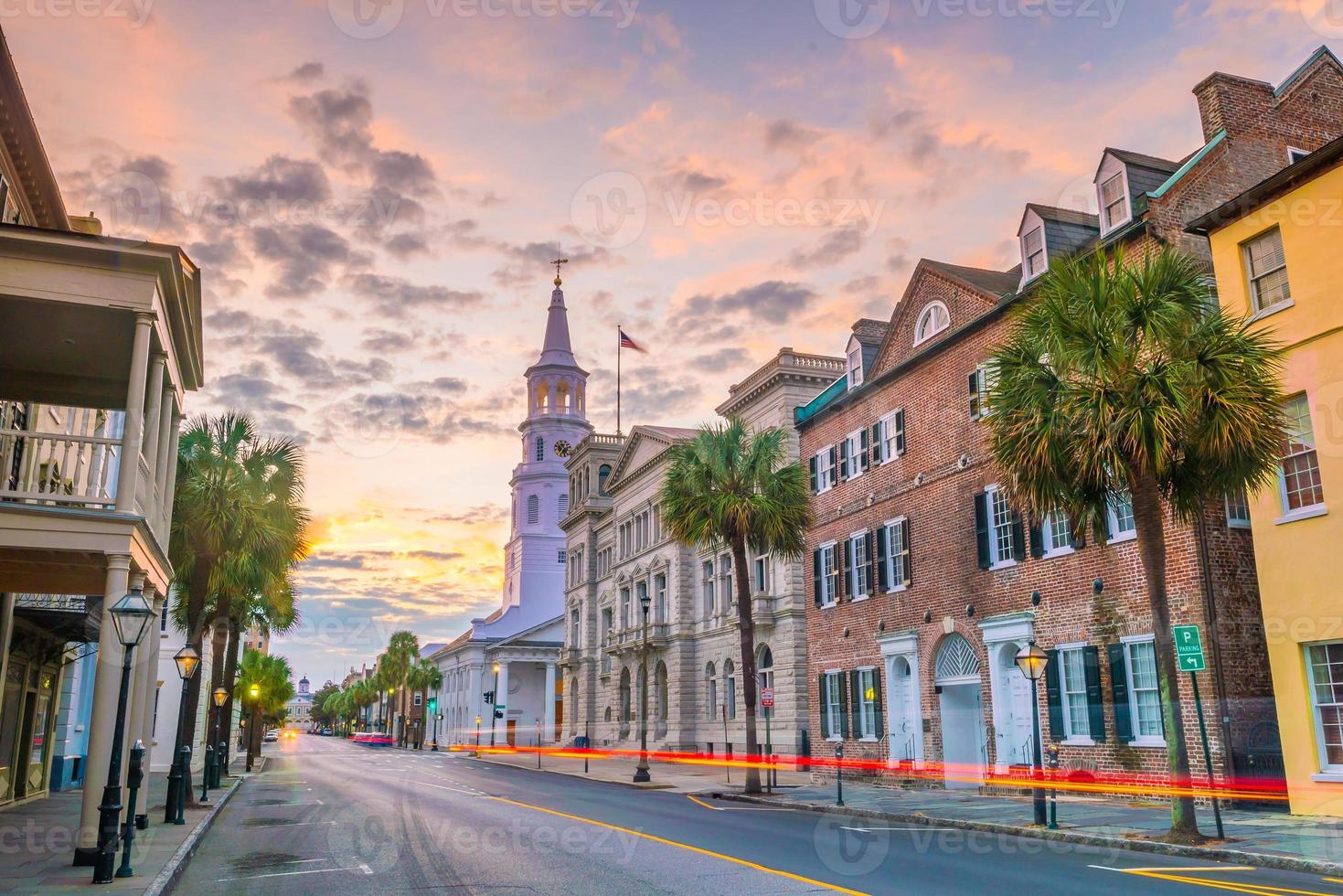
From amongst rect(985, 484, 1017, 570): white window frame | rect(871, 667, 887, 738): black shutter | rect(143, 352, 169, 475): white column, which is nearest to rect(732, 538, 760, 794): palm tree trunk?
rect(871, 667, 887, 738): black shutter

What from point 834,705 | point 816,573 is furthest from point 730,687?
point 834,705

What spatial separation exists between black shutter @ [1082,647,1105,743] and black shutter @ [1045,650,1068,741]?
0.95 meters

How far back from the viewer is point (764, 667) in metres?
46.9

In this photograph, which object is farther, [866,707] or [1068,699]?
[866,707]

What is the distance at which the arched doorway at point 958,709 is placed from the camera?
28094mm

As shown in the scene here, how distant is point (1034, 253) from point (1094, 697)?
1092 cm

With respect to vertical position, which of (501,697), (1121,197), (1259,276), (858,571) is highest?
(1121,197)

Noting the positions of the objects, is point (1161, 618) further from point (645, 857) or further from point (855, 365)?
point (855, 365)

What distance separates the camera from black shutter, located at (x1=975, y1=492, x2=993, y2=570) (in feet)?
88.8

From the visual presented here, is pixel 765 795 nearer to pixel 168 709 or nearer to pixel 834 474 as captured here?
pixel 834 474

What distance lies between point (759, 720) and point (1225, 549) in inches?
1093

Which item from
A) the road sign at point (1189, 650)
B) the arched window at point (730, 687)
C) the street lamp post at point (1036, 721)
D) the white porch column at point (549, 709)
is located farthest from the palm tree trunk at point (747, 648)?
the white porch column at point (549, 709)

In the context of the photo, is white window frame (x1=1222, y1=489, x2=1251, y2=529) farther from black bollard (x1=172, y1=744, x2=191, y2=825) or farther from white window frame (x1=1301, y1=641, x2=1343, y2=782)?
black bollard (x1=172, y1=744, x2=191, y2=825)

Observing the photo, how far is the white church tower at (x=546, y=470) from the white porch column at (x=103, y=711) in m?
80.0
